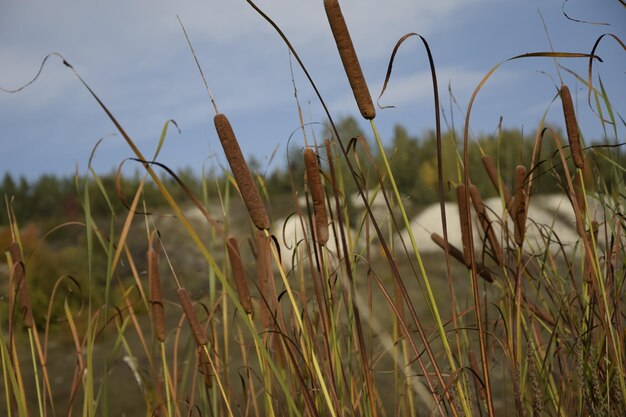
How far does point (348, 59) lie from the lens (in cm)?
97

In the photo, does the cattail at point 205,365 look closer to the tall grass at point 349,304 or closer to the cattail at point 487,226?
the tall grass at point 349,304

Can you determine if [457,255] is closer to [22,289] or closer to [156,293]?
[156,293]

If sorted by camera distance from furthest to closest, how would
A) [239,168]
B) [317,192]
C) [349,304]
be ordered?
[349,304] → [317,192] → [239,168]

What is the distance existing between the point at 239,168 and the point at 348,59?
0.69ft

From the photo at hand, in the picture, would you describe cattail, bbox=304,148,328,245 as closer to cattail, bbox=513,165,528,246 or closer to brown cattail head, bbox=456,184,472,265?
brown cattail head, bbox=456,184,472,265

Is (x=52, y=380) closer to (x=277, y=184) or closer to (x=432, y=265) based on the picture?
(x=432, y=265)

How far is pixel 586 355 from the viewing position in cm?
141

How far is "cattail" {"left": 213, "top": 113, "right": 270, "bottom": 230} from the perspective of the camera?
934 mm

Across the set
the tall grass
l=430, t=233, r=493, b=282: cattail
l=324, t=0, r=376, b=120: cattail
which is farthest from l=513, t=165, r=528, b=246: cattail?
l=324, t=0, r=376, b=120: cattail

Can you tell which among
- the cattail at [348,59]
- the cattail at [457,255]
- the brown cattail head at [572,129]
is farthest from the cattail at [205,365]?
the brown cattail head at [572,129]

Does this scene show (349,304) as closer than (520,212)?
Yes

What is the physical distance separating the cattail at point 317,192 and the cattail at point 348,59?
133mm

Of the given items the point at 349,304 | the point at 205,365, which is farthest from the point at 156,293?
the point at 349,304

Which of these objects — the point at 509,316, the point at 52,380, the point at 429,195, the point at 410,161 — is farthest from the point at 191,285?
the point at 509,316
